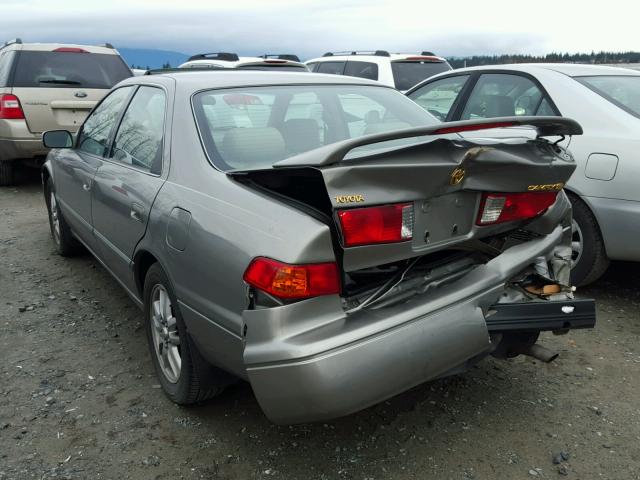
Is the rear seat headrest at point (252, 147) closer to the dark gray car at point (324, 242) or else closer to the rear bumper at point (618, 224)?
the dark gray car at point (324, 242)

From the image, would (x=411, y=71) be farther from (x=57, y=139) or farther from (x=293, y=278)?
(x=293, y=278)

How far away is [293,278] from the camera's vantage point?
2.02 metres

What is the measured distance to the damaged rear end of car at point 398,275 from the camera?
6.57 feet

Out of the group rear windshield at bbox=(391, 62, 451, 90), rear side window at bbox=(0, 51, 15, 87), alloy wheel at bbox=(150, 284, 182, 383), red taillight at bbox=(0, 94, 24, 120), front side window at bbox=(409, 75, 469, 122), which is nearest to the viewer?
alloy wheel at bbox=(150, 284, 182, 383)

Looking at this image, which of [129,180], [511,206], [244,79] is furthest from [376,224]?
[129,180]

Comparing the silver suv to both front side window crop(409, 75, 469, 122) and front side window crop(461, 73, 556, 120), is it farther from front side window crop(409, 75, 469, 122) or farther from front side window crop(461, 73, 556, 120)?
front side window crop(461, 73, 556, 120)

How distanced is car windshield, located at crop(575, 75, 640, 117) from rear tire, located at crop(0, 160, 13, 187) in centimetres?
735

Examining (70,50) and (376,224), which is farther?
(70,50)

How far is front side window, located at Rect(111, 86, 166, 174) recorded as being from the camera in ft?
9.97

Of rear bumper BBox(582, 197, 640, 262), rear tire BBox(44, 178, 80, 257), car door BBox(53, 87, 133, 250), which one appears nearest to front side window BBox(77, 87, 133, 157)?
car door BBox(53, 87, 133, 250)

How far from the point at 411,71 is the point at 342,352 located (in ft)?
27.2

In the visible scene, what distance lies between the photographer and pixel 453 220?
2299mm

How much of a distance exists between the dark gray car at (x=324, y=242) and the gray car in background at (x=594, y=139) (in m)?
1.02

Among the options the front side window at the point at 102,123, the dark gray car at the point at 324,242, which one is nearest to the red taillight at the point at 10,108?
the front side window at the point at 102,123
